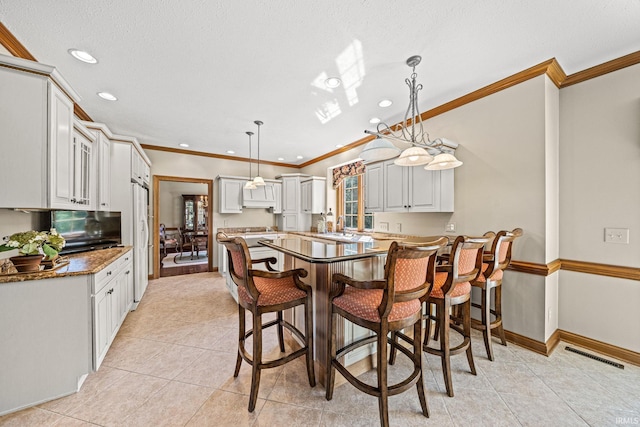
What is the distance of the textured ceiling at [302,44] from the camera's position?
1.64 metres

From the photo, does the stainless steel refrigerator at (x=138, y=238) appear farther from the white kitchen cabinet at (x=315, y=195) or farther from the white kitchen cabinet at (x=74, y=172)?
the white kitchen cabinet at (x=315, y=195)

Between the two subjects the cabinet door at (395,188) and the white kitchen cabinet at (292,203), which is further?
the white kitchen cabinet at (292,203)

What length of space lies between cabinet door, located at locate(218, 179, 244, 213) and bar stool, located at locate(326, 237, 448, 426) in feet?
14.4

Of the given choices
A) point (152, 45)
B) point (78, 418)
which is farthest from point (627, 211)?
point (78, 418)

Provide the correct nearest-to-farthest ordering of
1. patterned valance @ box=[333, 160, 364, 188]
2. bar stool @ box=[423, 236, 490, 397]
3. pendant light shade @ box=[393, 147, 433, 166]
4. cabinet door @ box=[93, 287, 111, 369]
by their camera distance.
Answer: bar stool @ box=[423, 236, 490, 397], cabinet door @ box=[93, 287, 111, 369], pendant light shade @ box=[393, 147, 433, 166], patterned valance @ box=[333, 160, 364, 188]

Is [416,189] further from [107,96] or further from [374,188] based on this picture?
[107,96]

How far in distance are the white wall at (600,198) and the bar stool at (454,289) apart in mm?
1280

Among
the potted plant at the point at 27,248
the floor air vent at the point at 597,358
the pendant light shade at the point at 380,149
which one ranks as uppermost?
the pendant light shade at the point at 380,149

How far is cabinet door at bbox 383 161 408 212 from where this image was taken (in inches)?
125

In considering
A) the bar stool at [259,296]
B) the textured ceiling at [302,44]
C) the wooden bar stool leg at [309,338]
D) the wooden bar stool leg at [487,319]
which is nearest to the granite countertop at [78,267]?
the bar stool at [259,296]

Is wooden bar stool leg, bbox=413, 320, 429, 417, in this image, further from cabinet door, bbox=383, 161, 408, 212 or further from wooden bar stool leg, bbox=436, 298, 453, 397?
cabinet door, bbox=383, 161, 408, 212

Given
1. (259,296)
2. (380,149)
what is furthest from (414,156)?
(259,296)

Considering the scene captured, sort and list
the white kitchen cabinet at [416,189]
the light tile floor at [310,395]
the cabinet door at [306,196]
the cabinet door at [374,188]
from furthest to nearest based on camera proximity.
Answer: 1. the cabinet door at [306,196]
2. the cabinet door at [374,188]
3. the white kitchen cabinet at [416,189]
4. the light tile floor at [310,395]

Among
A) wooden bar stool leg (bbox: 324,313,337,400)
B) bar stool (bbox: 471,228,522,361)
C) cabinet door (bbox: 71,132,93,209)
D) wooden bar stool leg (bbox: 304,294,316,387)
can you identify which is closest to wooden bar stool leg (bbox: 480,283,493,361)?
bar stool (bbox: 471,228,522,361)
